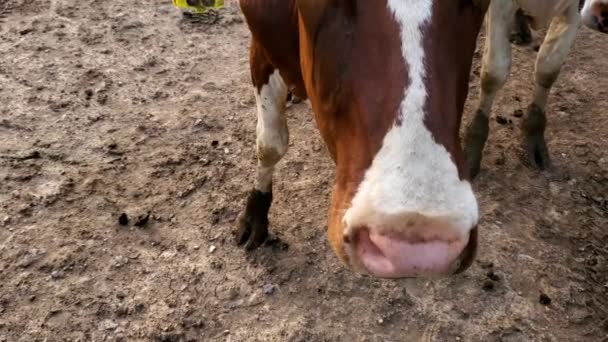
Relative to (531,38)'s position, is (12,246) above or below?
below

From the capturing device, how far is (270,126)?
3098mm

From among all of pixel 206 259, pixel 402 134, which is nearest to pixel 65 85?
pixel 206 259

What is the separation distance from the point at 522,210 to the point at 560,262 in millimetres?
370

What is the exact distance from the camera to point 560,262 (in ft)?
10.8

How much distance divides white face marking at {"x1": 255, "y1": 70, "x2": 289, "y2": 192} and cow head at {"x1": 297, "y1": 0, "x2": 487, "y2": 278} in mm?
895

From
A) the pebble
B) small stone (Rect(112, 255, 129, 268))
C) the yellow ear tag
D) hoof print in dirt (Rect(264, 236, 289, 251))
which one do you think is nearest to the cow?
hoof print in dirt (Rect(264, 236, 289, 251))

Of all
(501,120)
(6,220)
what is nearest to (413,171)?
(6,220)

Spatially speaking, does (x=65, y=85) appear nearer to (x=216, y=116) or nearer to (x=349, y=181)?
(x=216, y=116)

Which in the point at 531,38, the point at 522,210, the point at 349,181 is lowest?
the point at 522,210

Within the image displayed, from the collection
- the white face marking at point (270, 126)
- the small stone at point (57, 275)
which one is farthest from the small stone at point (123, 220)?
the white face marking at point (270, 126)

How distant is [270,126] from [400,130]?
4.37 ft

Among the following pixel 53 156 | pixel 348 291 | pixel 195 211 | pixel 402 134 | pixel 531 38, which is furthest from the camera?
pixel 531 38

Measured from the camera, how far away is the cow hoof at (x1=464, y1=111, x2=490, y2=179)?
3703 mm

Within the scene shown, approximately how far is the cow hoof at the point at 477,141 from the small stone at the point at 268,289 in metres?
1.25
